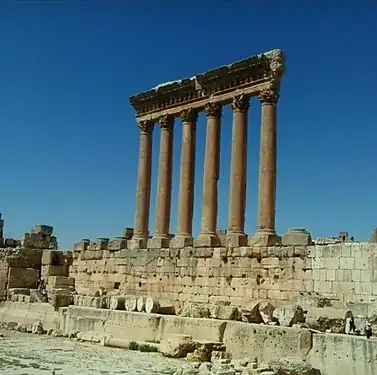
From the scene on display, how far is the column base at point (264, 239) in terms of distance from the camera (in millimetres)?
19078

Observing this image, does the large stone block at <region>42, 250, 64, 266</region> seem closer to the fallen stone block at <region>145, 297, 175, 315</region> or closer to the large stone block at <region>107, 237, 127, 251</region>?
the large stone block at <region>107, 237, 127, 251</region>

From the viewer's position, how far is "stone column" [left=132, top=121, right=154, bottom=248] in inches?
1005

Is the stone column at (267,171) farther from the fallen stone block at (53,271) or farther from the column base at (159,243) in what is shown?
the fallen stone block at (53,271)

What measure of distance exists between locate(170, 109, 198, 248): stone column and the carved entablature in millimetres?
638

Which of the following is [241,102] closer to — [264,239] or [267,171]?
[267,171]

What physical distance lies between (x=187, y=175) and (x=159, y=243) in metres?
3.03

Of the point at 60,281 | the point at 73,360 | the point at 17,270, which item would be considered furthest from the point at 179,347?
the point at 17,270

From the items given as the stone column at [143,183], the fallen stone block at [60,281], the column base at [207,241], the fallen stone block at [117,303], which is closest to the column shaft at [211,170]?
the column base at [207,241]

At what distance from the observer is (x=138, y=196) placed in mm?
25984

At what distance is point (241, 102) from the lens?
21797mm

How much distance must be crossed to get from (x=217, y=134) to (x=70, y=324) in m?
9.23

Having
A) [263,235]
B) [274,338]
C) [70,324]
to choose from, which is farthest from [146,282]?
[274,338]

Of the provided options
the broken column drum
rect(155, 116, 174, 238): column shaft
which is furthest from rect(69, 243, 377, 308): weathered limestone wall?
rect(155, 116, 174, 238): column shaft

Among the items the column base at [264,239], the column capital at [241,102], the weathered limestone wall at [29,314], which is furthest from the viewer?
the column capital at [241,102]
